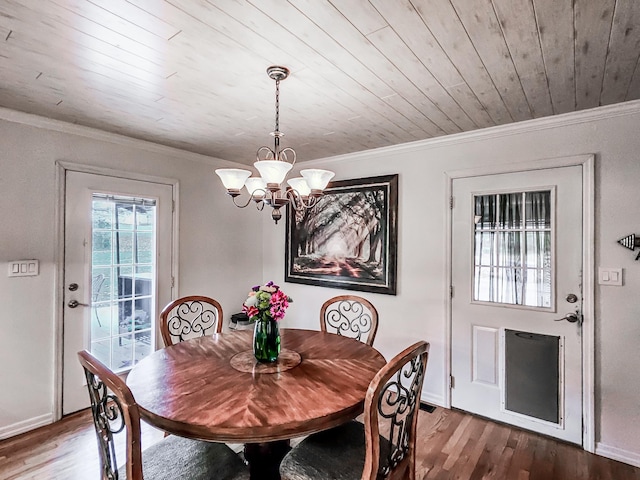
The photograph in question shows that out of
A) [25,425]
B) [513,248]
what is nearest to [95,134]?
[25,425]

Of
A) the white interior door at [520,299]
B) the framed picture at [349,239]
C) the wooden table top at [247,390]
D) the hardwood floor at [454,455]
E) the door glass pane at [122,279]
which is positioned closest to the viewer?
the wooden table top at [247,390]

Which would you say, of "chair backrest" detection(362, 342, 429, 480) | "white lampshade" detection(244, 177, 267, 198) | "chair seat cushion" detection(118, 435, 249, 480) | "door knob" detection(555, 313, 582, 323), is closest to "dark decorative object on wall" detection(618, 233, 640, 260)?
"door knob" detection(555, 313, 582, 323)

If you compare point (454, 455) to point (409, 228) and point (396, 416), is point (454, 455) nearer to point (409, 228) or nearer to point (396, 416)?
point (396, 416)

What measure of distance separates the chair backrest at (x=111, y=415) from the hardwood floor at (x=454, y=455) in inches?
44.8

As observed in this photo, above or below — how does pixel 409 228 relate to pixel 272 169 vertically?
below

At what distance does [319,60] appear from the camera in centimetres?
167

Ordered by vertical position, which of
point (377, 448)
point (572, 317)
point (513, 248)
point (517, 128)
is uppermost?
point (517, 128)

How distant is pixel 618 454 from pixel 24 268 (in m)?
4.26

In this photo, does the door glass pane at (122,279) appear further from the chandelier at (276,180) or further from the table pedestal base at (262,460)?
the table pedestal base at (262,460)

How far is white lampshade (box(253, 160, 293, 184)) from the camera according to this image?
1625mm

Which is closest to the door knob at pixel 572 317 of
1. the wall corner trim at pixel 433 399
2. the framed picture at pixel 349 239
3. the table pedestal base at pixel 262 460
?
the wall corner trim at pixel 433 399

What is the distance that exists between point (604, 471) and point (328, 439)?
1871 millimetres

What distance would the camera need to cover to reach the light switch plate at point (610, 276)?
2172 millimetres

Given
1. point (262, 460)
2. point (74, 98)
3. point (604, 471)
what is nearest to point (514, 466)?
point (604, 471)
